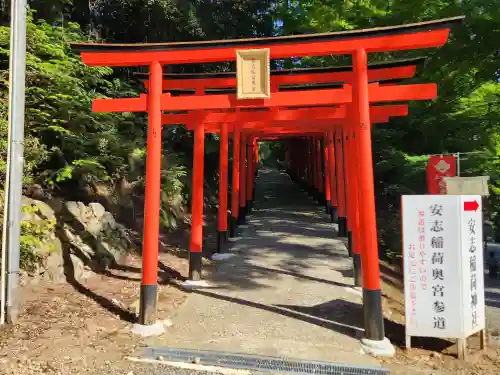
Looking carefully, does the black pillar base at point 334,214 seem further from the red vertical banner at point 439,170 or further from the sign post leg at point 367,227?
the sign post leg at point 367,227

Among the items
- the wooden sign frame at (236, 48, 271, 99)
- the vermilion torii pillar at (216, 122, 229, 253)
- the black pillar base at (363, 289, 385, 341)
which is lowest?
the black pillar base at (363, 289, 385, 341)

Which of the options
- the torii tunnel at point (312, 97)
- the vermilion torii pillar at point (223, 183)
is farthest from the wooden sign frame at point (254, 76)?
the vermilion torii pillar at point (223, 183)

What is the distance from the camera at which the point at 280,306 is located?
6.31 metres

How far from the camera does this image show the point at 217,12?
1392cm

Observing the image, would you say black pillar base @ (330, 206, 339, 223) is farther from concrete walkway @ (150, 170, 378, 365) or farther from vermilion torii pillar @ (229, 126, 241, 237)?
vermilion torii pillar @ (229, 126, 241, 237)

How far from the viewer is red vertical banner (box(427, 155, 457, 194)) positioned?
8969 millimetres

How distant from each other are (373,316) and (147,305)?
2.90 meters

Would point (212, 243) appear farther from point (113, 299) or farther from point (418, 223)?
point (418, 223)

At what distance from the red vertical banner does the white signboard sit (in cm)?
418

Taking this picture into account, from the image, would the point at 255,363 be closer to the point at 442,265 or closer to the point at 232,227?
the point at 442,265

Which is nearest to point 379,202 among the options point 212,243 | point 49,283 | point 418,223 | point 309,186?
point 309,186

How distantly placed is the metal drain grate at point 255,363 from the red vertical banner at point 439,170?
5.87 metres

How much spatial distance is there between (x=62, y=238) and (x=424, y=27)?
21.0 ft

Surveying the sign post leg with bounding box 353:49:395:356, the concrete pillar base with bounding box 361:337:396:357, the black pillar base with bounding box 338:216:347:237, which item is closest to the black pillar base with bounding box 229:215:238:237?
the black pillar base with bounding box 338:216:347:237
